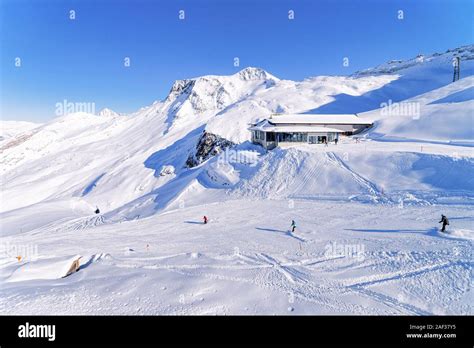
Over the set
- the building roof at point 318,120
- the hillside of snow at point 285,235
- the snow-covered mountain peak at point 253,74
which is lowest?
the hillside of snow at point 285,235

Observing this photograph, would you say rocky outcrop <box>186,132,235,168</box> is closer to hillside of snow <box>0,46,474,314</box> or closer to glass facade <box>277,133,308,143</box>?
hillside of snow <box>0,46,474,314</box>

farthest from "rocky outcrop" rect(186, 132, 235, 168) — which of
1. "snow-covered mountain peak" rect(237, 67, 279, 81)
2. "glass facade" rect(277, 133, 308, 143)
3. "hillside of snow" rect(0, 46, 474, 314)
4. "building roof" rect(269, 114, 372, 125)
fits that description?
"snow-covered mountain peak" rect(237, 67, 279, 81)

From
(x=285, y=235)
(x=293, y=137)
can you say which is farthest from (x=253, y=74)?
(x=285, y=235)

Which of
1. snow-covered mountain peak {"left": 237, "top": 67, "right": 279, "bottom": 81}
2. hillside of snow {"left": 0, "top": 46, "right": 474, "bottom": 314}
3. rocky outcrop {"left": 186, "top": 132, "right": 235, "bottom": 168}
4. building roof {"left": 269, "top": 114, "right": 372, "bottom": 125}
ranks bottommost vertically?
hillside of snow {"left": 0, "top": 46, "right": 474, "bottom": 314}

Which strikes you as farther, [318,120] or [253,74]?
[253,74]

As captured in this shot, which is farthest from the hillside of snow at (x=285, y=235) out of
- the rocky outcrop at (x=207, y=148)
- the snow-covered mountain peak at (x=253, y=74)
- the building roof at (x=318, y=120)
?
the snow-covered mountain peak at (x=253, y=74)

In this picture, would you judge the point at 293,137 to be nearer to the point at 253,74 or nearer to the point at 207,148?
the point at 207,148

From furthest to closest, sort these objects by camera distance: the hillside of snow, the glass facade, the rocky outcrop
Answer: the rocky outcrop
the glass facade
the hillside of snow

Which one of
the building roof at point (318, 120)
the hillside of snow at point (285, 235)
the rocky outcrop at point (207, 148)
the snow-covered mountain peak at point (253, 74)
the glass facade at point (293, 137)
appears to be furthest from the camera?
the snow-covered mountain peak at point (253, 74)

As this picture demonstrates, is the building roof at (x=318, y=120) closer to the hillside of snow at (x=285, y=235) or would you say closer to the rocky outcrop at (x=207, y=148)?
the hillside of snow at (x=285, y=235)

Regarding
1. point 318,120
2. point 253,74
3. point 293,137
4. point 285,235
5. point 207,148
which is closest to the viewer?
point 285,235

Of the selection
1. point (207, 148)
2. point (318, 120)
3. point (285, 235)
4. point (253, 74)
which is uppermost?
point (253, 74)

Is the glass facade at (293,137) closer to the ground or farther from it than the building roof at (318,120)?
closer to the ground
